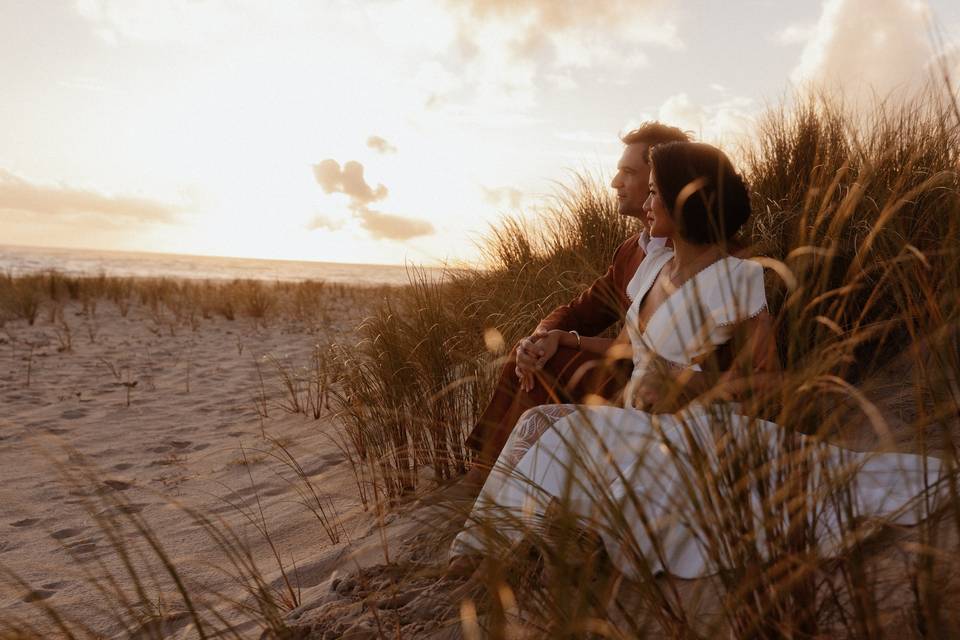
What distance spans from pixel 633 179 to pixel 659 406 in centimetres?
205

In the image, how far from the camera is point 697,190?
6.23ft

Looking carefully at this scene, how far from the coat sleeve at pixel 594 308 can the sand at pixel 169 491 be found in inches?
37.3

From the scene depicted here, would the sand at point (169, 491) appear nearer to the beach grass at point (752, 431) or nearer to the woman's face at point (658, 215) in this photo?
the beach grass at point (752, 431)

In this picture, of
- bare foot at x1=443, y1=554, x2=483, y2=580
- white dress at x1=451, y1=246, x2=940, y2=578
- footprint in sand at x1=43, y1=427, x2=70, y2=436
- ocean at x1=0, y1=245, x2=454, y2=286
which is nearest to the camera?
white dress at x1=451, y1=246, x2=940, y2=578

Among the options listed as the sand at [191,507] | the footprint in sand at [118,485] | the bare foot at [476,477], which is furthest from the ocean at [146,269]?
the bare foot at [476,477]

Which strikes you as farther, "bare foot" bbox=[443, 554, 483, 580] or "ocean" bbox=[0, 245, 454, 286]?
"ocean" bbox=[0, 245, 454, 286]

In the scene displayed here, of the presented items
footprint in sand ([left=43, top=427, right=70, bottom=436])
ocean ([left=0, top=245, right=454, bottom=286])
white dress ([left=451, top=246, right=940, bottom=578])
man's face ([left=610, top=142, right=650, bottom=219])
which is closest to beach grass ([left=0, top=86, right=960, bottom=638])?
white dress ([left=451, top=246, right=940, bottom=578])

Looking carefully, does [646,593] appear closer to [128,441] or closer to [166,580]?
[166,580]

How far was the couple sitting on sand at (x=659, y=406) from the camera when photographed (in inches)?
39.6

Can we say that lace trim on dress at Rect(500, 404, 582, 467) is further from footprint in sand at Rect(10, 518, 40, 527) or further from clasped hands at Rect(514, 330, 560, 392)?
footprint in sand at Rect(10, 518, 40, 527)

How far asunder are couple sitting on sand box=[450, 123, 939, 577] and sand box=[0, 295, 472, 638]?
13.1 inches

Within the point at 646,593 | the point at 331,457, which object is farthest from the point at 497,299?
the point at 646,593

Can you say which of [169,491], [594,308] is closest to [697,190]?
[594,308]

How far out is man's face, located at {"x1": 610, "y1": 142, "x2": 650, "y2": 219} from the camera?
2.80m
